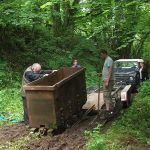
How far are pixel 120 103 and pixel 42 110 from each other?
613 centimetres

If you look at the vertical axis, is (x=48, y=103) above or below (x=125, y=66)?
above

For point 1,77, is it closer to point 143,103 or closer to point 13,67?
point 13,67

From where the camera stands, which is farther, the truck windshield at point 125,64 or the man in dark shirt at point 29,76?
the truck windshield at point 125,64

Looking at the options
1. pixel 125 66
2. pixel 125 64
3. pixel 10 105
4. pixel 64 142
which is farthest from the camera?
pixel 125 64

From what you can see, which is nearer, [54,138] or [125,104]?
[54,138]

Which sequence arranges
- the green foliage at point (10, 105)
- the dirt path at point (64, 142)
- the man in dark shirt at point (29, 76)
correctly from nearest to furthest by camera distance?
the dirt path at point (64, 142), the man in dark shirt at point (29, 76), the green foliage at point (10, 105)

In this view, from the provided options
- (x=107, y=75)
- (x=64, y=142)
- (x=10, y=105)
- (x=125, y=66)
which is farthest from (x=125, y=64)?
(x=64, y=142)

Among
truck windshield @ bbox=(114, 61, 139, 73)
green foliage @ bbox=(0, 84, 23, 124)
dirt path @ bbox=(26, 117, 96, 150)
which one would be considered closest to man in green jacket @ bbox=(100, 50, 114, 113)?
dirt path @ bbox=(26, 117, 96, 150)

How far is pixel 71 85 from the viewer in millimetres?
13328

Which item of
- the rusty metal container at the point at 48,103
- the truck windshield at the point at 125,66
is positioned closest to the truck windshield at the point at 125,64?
the truck windshield at the point at 125,66

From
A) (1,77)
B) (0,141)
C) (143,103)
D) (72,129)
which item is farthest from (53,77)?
(1,77)

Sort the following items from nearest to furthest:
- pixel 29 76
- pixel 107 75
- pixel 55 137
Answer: pixel 55 137
pixel 29 76
pixel 107 75

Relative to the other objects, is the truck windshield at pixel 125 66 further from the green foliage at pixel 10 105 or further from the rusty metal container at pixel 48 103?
the rusty metal container at pixel 48 103

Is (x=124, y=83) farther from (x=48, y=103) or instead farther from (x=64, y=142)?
(x=64, y=142)
